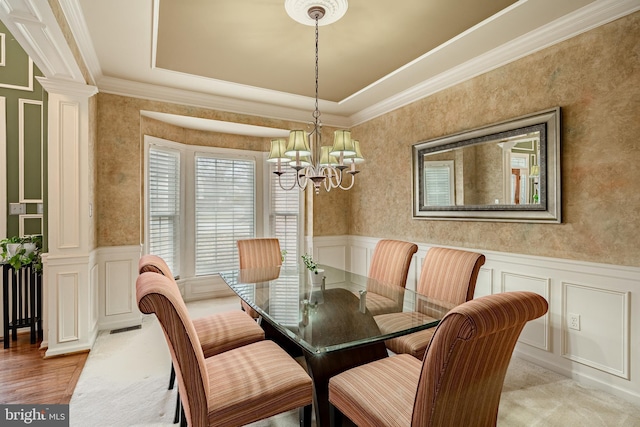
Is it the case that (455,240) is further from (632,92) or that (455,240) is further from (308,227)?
(308,227)

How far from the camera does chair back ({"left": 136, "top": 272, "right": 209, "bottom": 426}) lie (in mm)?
1218

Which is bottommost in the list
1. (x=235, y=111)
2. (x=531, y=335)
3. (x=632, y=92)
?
(x=531, y=335)

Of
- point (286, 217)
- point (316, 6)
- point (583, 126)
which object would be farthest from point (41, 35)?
point (583, 126)

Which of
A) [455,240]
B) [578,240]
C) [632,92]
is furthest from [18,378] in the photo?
[632,92]

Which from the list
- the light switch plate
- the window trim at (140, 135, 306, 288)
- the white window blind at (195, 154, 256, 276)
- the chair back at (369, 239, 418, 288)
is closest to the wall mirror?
the chair back at (369, 239, 418, 288)

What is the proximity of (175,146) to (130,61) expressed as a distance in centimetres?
139

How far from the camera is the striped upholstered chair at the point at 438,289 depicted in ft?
6.23

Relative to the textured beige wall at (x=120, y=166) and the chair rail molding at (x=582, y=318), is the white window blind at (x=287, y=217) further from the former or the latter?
the chair rail molding at (x=582, y=318)

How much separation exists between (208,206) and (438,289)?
11.1 feet

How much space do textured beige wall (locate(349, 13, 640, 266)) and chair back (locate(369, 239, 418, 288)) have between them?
2.71 feet

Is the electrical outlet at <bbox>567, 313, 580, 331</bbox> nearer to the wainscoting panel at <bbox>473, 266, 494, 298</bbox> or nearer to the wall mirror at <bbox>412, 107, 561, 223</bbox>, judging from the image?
the wainscoting panel at <bbox>473, 266, 494, 298</bbox>

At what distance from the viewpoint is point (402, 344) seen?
2.00m

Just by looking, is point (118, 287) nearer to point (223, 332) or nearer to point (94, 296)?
point (94, 296)

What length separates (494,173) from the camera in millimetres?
2918
